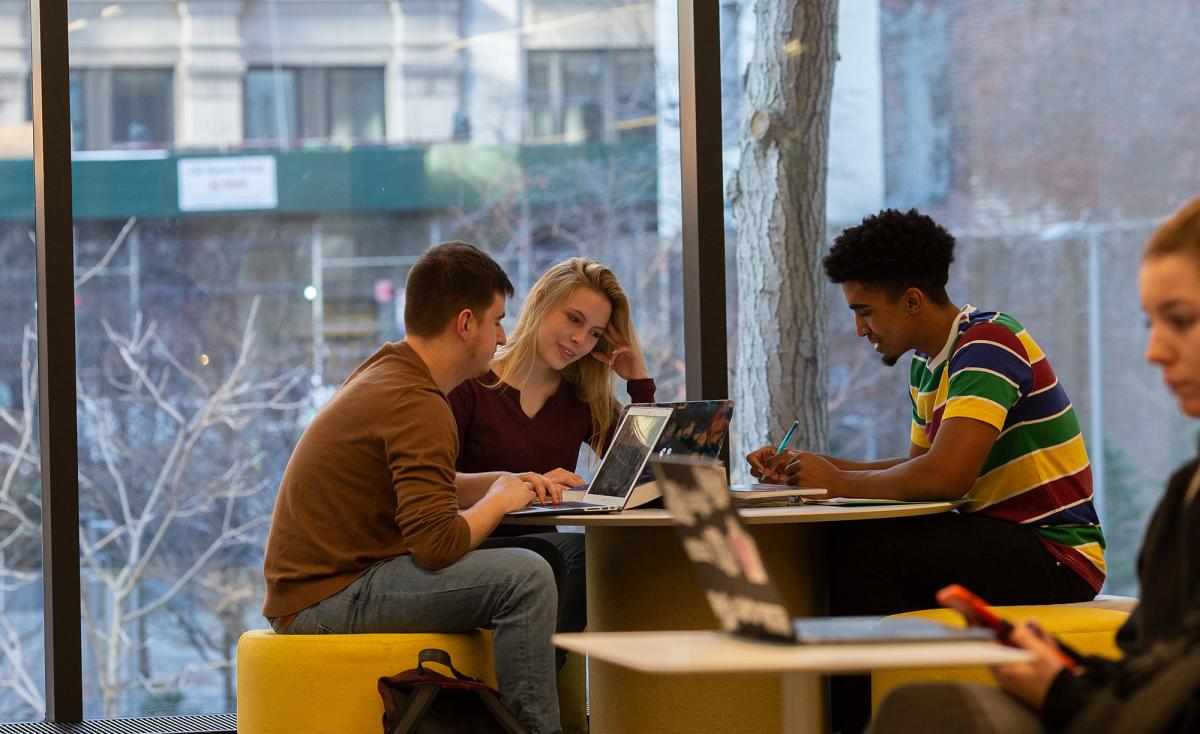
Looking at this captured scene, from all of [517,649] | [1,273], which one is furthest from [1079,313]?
[1,273]

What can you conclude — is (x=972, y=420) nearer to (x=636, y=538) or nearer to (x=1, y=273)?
(x=636, y=538)

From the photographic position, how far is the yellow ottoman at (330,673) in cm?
252

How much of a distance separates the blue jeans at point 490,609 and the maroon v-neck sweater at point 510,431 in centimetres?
71

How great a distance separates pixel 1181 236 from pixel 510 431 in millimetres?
1937

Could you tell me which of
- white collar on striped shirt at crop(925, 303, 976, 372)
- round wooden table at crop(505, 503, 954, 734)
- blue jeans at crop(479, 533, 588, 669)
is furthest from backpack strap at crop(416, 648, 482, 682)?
white collar on striped shirt at crop(925, 303, 976, 372)

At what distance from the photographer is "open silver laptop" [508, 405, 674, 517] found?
2.63 metres

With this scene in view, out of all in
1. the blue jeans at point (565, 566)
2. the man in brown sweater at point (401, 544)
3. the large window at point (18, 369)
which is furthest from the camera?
the large window at point (18, 369)

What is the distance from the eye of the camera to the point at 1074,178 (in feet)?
17.3

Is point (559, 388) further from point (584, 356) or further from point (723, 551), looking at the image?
point (723, 551)

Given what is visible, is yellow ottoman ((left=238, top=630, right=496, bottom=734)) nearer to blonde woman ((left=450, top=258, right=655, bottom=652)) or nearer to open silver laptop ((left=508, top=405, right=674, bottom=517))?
open silver laptop ((left=508, top=405, right=674, bottom=517))

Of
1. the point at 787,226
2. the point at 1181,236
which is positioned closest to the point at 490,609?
the point at 1181,236

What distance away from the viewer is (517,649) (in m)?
2.53

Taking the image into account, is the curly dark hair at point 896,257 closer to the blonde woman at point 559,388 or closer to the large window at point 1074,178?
the blonde woman at point 559,388

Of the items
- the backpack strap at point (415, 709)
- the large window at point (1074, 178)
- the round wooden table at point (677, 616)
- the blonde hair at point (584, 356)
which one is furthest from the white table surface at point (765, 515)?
the large window at point (1074, 178)
